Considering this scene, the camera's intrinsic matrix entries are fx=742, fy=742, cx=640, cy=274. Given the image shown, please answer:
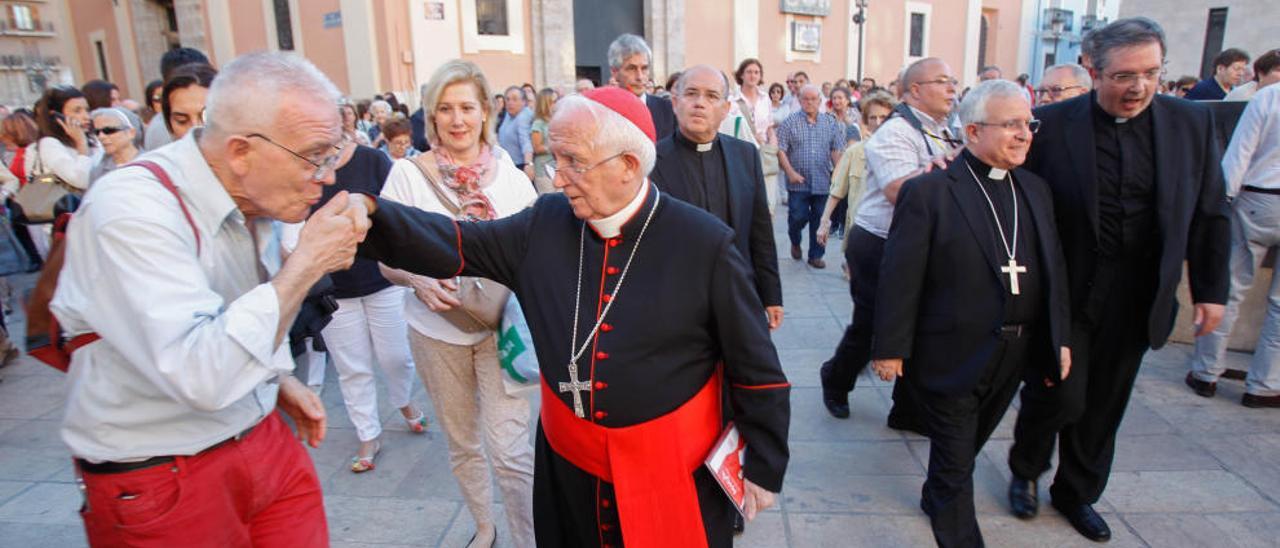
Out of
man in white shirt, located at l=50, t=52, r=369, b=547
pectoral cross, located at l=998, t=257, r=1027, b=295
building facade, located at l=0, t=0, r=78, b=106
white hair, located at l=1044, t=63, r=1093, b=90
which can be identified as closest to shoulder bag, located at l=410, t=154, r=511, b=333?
man in white shirt, located at l=50, t=52, r=369, b=547

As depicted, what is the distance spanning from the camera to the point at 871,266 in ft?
13.6

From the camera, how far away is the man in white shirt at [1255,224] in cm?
448

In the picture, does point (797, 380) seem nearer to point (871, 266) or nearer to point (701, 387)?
point (871, 266)

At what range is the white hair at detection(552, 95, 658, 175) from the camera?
190cm

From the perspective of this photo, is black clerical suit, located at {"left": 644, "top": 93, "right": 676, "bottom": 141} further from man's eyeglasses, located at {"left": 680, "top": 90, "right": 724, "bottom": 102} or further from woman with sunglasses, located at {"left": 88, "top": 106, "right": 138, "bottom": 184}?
woman with sunglasses, located at {"left": 88, "top": 106, "right": 138, "bottom": 184}

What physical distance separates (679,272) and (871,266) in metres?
2.47

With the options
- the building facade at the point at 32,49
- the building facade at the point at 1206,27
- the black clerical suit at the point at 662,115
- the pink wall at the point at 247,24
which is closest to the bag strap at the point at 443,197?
the black clerical suit at the point at 662,115

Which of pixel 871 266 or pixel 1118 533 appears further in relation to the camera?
pixel 871 266

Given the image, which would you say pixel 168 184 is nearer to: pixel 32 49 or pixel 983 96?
pixel 983 96

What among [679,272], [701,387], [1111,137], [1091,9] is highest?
[1091,9]

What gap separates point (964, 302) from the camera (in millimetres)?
3020

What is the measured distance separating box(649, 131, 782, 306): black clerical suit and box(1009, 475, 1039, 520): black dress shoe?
140cm

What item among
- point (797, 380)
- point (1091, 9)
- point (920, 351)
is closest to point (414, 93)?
point (797, 380)

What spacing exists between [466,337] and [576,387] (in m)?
1.03
